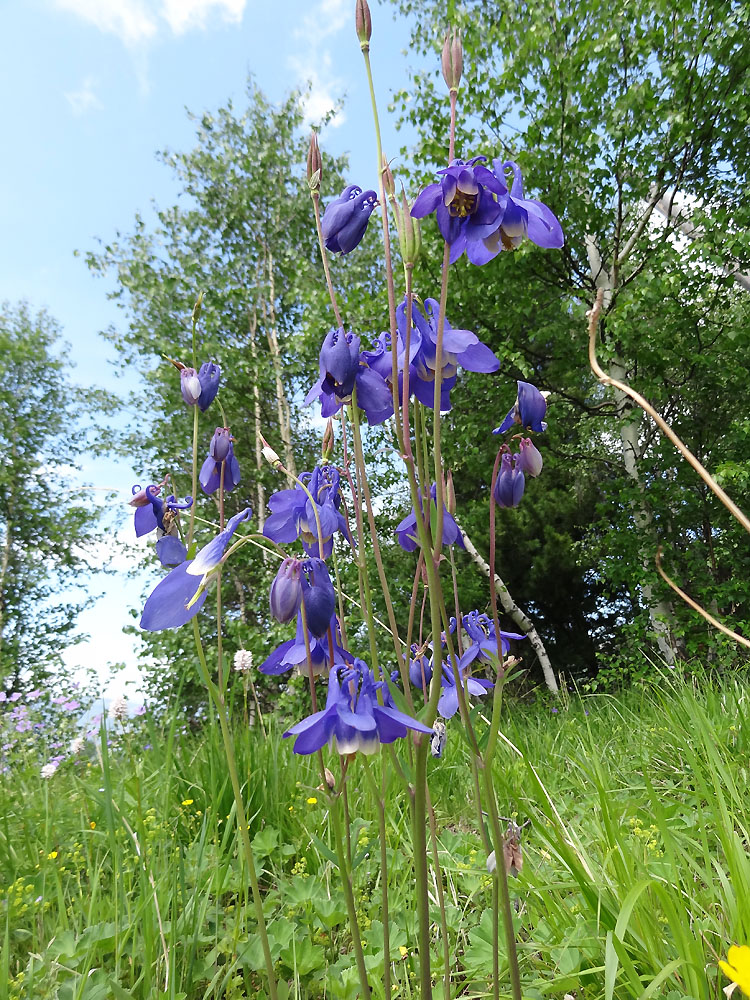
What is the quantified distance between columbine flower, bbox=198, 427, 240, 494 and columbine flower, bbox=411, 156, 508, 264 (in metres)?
0.64

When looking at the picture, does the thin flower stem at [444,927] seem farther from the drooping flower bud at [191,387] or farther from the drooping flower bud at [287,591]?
the drooping flower bud at [191,387]

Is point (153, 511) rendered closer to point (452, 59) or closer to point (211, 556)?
point (211, 556)

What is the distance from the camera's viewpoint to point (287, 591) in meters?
0.84

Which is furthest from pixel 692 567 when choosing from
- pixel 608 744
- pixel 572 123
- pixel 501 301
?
pixel 572 123

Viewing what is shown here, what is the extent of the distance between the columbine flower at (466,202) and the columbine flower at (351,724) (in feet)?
2.05

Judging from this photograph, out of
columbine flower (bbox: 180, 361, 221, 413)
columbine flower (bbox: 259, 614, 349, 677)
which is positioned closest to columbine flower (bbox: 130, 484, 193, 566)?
columbine flower (bbox: 180, 361, 221, 413)

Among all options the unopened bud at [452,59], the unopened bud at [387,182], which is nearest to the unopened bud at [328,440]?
the unopened bud at [387,182]

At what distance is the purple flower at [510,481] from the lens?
3.66 ft

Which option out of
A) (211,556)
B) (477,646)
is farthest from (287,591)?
(477,646)

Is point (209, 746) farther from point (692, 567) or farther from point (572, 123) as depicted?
point (572, 123)

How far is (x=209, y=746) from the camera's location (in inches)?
89.6

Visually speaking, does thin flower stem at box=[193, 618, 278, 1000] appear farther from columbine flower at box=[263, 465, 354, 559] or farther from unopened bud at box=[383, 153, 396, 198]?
unopened bud at box=[383, 153, 396, 198]

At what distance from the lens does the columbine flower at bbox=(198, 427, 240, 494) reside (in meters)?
1.28

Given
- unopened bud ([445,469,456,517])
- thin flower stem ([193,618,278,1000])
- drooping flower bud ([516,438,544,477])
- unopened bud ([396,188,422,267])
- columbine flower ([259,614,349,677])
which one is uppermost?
unopened bud ([396,188,422,267])
